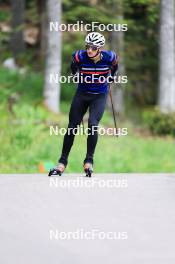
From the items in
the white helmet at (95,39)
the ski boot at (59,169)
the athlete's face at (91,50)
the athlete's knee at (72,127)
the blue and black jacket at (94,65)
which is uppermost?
the white helmet at (95,39)

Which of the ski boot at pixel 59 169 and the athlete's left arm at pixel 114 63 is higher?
the athlete's left arm at pixel 114 63

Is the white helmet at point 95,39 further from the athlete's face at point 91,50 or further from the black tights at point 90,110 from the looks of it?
the black tights at point 90,110

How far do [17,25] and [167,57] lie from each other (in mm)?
5279

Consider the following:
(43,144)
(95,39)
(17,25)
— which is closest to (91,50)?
(95,39)

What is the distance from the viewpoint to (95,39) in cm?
779

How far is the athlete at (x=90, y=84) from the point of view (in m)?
7.94
